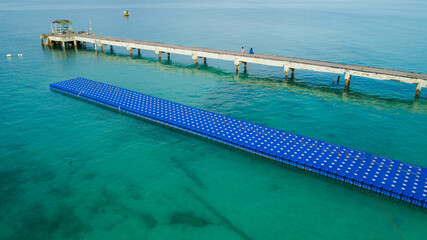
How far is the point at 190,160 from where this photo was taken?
124 ft

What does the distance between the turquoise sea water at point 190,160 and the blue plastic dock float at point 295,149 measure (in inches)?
51.3

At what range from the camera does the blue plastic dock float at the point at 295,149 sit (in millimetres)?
31606

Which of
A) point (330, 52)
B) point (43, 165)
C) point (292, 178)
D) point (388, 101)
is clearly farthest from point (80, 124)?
point (330, 52)

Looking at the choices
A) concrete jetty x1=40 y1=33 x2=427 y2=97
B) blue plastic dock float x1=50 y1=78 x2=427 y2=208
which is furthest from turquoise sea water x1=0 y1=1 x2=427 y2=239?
concrete jetty x1=40 y1=33 x2=427 y2=97

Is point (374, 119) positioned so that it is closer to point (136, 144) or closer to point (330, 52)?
point (136, 144)

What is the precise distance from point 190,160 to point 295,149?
13666 mm

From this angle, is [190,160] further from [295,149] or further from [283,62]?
[283,62]

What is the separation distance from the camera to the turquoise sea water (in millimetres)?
27734

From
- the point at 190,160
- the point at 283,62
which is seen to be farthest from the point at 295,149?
the point at 283,62

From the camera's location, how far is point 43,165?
119 ft

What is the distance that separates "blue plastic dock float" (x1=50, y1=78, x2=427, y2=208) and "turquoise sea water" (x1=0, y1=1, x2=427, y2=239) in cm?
130

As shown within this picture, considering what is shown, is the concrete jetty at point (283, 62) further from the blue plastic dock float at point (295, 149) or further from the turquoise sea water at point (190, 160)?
the blue plastic dock float at point (295, 149)

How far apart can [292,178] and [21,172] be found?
3231cm

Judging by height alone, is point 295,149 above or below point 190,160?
above
